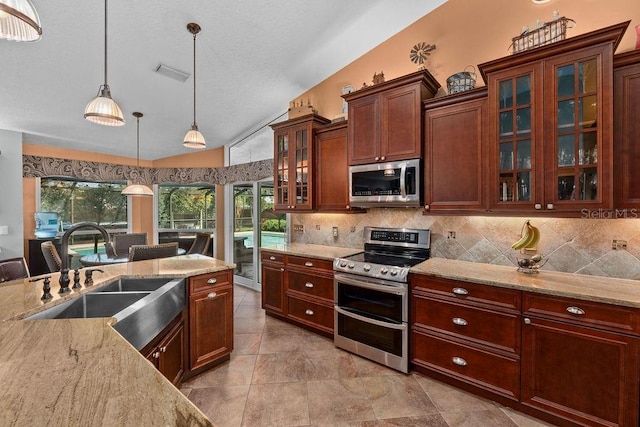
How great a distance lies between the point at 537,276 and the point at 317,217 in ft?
8.23

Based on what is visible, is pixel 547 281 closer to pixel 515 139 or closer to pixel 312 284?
pixel 515 139

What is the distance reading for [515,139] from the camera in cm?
221

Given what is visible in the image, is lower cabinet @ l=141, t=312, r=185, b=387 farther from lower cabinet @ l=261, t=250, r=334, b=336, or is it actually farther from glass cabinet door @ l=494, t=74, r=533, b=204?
glass cabinet door @ l=494, t=74, r=533, b=204

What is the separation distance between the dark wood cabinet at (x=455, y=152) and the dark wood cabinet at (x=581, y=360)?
91 cm

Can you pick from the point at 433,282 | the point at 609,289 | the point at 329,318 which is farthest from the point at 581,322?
the point at 329,318

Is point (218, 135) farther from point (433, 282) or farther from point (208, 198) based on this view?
point (433, 282)

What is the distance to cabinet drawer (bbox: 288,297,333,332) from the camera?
313 cm

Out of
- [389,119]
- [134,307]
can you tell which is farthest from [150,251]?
[389,119]

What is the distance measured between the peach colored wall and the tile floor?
2.79 m

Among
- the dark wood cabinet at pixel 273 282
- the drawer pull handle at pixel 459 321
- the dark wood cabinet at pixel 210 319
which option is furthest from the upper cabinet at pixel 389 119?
the dark wood cabinet at pixel 210 319

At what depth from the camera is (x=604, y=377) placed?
67.7 inches

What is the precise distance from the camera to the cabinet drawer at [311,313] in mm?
3127

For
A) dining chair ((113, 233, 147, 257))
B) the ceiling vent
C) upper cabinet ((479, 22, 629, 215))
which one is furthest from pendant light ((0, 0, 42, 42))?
dining chair ((113, 233, 147, 257))

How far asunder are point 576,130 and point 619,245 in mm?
920
